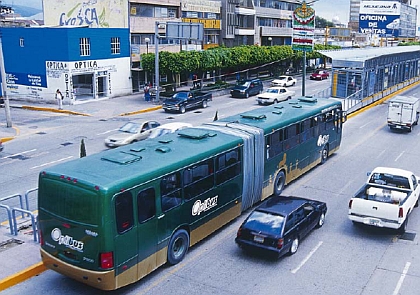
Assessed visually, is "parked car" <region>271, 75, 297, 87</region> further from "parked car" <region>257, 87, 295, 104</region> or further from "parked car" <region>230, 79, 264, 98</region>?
"parked car" <region>257, 87, 295, 104</region>

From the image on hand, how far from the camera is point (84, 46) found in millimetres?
43781

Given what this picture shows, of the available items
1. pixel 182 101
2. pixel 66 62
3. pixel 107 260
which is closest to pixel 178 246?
pixel 107 260

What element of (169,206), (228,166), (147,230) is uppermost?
(228,166)

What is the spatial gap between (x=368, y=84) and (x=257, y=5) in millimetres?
36242

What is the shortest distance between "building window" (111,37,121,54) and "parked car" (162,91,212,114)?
34.3 ft

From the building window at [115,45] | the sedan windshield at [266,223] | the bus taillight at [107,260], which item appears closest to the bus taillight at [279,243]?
the sedan windshield at [266,223]

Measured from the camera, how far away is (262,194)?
59.5 ft

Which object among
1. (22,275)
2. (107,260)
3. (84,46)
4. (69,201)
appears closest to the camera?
(107,260)

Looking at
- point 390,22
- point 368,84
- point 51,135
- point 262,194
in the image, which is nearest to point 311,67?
point 390,22

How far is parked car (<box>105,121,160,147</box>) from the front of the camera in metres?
26.2

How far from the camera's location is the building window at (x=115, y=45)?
1864 inches

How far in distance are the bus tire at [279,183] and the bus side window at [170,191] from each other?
22.3 ft

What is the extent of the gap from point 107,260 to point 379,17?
356 ft

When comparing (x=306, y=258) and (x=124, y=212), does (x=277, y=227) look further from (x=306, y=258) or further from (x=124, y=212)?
(x=124, y=212)
